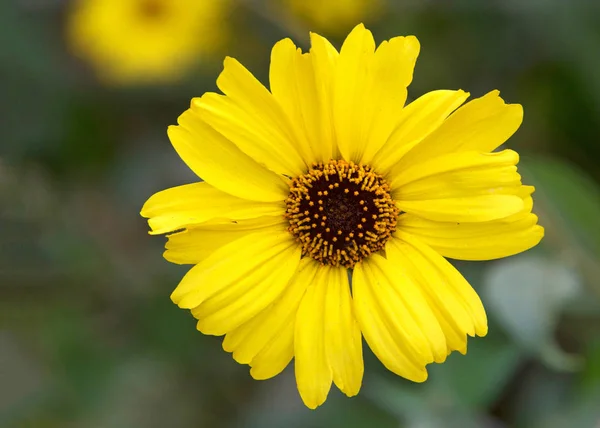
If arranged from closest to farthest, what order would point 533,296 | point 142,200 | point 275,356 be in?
point 275,356 → point 533,296 → point 142,200

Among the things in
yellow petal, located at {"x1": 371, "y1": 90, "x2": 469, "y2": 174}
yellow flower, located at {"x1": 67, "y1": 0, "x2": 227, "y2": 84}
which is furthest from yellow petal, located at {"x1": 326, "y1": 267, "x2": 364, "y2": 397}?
yellow flower, located at {"x1": 67, "y1": 0, "x2": 227, "y2": 84}

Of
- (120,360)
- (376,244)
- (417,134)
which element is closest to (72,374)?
(120,360)

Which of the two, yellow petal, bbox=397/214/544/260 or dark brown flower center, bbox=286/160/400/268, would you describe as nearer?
yellow petal, bbox=397/214/544/260

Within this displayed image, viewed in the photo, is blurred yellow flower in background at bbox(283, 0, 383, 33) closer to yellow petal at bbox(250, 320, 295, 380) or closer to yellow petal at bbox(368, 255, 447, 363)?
yellow petal at bbox(368, 255, 447, 363)

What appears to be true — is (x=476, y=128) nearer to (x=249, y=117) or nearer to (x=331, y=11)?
(x=249, y=117)

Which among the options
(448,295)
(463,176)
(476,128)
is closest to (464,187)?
(463,176)

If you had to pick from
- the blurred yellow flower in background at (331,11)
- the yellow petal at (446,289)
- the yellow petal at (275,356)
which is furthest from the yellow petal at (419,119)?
the blurred yellow flower in background at (331,11)
